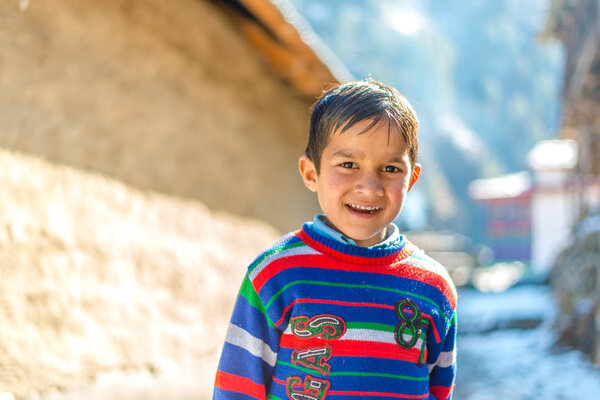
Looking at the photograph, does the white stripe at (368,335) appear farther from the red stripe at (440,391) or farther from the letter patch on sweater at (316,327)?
the red stripe at (440,391)

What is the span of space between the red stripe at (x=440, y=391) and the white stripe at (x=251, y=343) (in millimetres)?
401

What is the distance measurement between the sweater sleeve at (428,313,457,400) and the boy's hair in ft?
1.37

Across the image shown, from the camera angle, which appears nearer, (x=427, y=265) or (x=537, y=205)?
(x=427, y=265)

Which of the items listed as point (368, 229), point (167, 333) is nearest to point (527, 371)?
point (167, 333)

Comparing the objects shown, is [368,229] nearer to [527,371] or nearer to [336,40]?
[527,371]

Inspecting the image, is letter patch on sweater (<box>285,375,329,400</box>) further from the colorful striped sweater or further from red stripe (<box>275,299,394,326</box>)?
red stripe (<box>275,299,394,326</box>)

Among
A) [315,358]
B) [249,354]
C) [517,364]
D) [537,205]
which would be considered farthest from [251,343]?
[537,205]

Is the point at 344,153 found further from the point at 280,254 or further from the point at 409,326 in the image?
the point at 409,326

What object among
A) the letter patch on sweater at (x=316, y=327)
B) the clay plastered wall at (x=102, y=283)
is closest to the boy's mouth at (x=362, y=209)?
the letter patch on sweater at (x=316, y=327)

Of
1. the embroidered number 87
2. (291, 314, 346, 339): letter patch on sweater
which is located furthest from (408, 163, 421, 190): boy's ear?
(291, 314, 346, 339): letter patch on sweater

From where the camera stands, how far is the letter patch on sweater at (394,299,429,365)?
1196 mm

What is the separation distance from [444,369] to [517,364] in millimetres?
4612

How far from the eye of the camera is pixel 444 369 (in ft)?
4.28

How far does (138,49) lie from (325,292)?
2.15 meters
